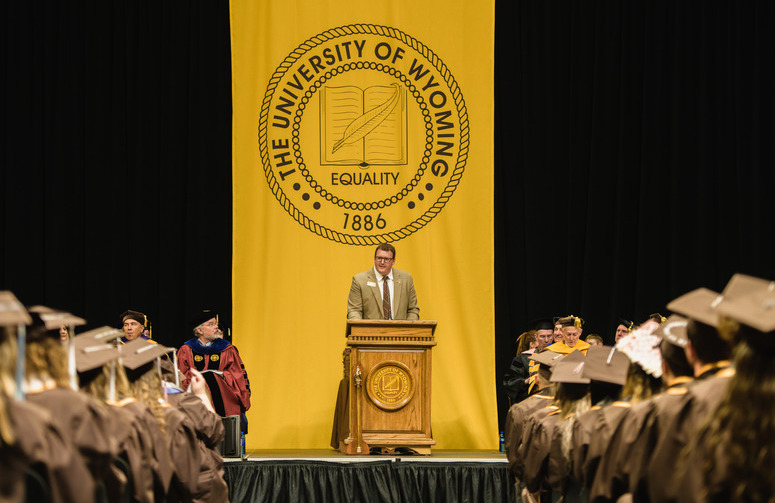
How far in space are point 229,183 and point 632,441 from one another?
7789 mm

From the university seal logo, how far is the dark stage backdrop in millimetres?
562

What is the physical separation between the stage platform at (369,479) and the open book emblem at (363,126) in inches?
141

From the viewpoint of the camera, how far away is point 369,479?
325 inches

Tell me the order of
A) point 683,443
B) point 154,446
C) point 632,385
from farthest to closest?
point 154,446 < point 632,385 < point 683,443

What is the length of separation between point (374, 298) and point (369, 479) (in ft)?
6.44

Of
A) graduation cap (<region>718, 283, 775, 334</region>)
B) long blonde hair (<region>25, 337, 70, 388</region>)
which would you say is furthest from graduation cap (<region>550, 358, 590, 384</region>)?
long blonde hair (<region>25, 337, 70, 388</region>)

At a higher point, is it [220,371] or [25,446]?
[25,446]

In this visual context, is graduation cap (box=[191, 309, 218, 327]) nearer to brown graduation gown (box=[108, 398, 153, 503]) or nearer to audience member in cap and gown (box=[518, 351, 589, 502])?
audience member in cap and gown (box=[518, 351, 589, 502])

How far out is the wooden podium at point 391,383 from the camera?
850 centimetres

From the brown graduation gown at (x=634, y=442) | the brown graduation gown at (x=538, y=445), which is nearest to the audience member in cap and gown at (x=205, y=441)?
the brown graduation gown at (x=538, y=445)

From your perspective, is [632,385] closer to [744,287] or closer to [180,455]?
[744,287]

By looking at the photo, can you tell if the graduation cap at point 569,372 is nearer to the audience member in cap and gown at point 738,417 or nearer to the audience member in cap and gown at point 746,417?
the audience member in cap and gown at point 738,417

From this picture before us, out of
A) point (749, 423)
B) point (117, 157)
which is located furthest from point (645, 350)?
point (117, 157)

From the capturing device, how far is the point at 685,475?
3168 millimetres
